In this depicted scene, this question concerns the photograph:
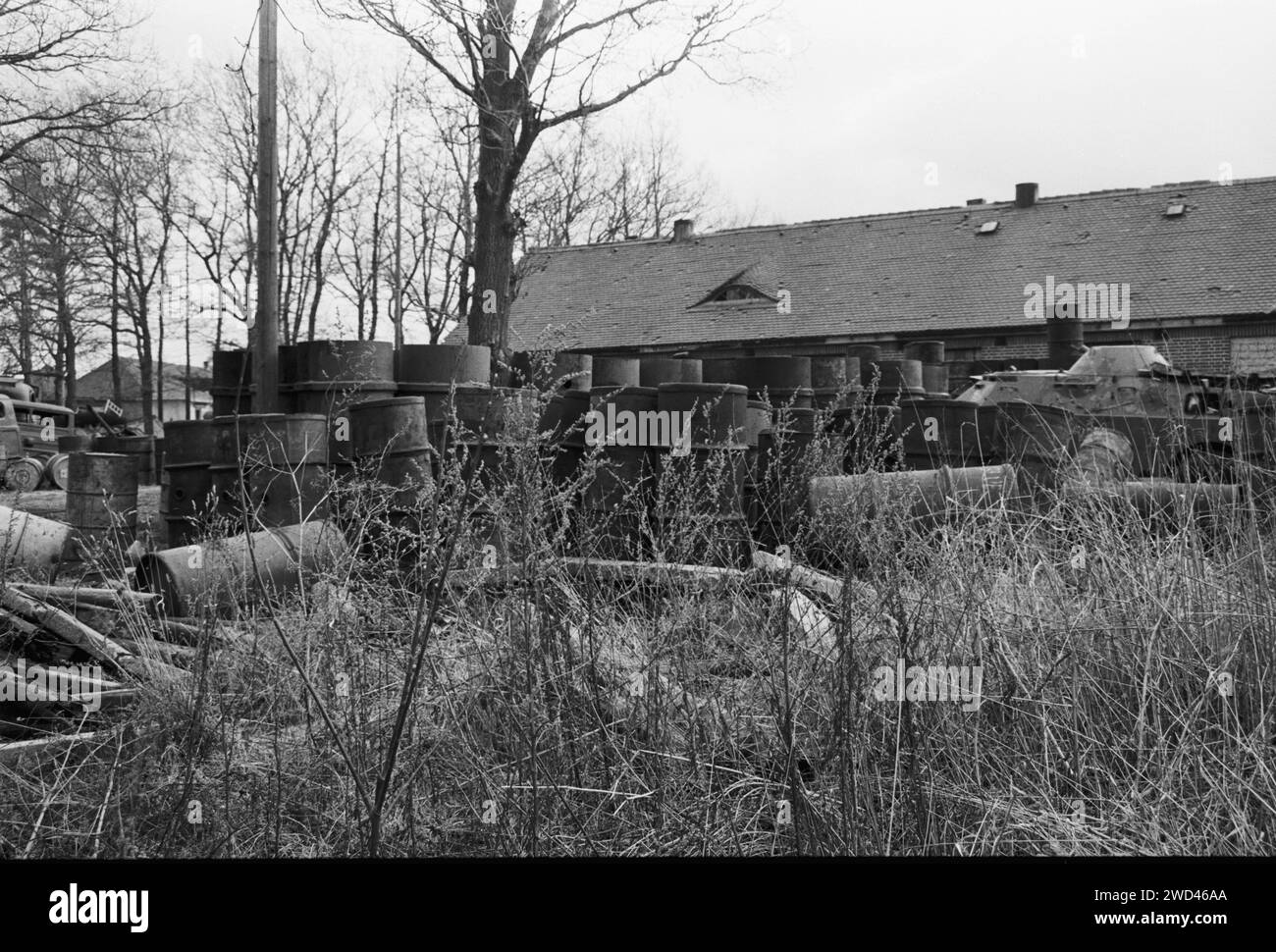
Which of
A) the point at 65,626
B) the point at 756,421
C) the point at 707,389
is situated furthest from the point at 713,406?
the point at 65,626

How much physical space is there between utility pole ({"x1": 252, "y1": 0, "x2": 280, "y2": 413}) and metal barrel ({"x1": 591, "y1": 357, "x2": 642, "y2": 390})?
8.33 ft

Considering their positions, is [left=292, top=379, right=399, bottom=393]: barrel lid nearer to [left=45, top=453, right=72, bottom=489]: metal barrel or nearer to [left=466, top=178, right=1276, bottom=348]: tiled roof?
[left=45, top=453, right=72, bottom=489]: metal barrel

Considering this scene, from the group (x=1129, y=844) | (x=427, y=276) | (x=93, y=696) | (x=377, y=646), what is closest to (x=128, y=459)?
(x=93, y=696)

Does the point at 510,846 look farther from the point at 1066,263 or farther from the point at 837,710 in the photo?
the point at 1066,263

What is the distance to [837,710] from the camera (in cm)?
276

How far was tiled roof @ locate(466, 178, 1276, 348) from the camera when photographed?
1994 centimetres

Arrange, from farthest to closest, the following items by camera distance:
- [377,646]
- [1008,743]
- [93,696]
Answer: [93,696], [377,646], [1008,743]

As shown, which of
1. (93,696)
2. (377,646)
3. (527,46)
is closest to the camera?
(377,646)

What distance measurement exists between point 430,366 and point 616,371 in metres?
1.85

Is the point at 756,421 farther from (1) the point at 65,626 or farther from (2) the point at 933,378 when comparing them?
(2) the point at 933,378

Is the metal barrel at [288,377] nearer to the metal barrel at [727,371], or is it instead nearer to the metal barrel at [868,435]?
the metal barrel at [727,371]

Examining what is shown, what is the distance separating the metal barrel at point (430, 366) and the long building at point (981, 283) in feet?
31.6
